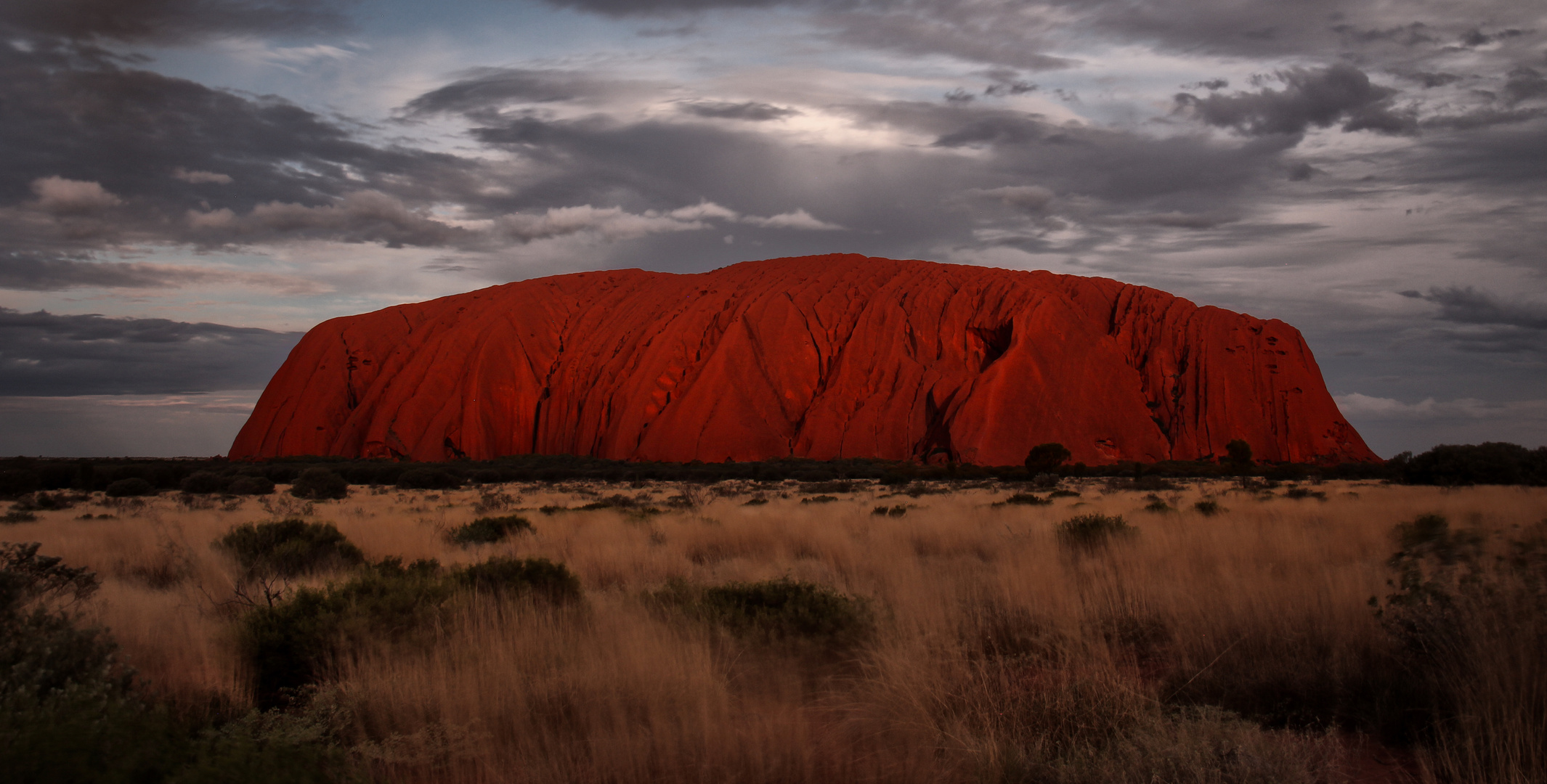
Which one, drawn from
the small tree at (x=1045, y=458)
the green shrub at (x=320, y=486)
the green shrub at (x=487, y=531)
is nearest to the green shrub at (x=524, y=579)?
the green shrub at (x=487, y=531)

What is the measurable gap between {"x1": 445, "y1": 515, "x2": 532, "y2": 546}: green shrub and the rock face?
4527 cm

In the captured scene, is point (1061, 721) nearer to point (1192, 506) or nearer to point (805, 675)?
point (805, 675)

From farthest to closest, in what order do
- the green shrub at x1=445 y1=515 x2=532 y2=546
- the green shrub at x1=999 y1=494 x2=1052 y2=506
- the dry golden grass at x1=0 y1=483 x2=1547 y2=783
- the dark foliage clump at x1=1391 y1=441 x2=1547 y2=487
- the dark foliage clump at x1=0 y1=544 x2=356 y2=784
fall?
the dark foliage clump at x1=1391 y1=441 x2=1547 y2=487 → the green shrub at x1=999 y1=494 x2=1052 y2=506 → the green shrub at x1=445 y1=515 x2=532 y2=546 → the dry golden grass at x1=0 y1=483 x2=1547 y2=783 → the dark foliage clump at x1=0 y1=544 x2=356 y2=784

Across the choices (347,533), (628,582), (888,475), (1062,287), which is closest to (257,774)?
(628,582)

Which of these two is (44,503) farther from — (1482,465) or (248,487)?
(1482,465)

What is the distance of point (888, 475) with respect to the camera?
3872 cm

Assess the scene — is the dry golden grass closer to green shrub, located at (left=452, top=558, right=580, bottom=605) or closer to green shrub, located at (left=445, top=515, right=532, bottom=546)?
green shrub, located at (left=452, top=558, right=580, bottom=605)

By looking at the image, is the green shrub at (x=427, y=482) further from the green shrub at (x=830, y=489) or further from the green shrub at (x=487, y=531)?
the green shrub at (x=487, y=531)

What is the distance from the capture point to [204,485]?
3195cm

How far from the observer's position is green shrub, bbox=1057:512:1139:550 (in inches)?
419

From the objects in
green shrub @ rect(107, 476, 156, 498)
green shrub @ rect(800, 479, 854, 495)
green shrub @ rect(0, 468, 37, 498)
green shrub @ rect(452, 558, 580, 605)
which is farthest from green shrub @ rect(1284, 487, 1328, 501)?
green shrub @ rect(0, 468, 37, 498)

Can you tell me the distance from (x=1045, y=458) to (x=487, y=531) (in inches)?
1549

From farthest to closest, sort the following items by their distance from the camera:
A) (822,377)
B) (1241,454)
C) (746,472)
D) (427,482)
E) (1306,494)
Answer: (822,377) < (746,472) < (427,482) < (1241,454) < (1306,494)

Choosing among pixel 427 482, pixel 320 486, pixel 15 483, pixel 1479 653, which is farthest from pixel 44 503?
pixel 1479 653
